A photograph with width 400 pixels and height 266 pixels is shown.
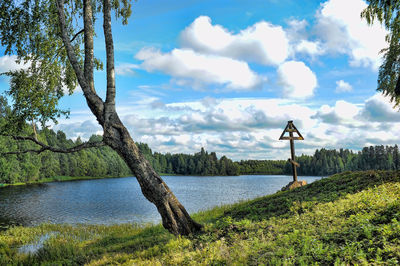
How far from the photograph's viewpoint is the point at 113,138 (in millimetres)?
9461

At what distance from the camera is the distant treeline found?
242 feet

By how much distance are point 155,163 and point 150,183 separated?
159m

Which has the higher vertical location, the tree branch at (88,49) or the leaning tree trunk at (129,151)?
the tree branch at (88,49)

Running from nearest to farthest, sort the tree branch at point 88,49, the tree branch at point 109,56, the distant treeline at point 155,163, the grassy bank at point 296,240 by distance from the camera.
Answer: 1. the grassy bank at point 296,240
2. the tree branch at point 109,56
3. the tree branch at point 88,49
4. the distant treeline at point 155,163

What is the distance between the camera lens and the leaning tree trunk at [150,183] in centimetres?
930

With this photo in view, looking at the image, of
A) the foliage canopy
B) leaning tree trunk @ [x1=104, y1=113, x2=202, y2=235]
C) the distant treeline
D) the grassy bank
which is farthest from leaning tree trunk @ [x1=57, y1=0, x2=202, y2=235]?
the distant treeline

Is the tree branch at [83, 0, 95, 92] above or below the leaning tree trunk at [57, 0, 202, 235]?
above

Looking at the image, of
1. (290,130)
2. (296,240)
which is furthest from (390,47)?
(296,240)

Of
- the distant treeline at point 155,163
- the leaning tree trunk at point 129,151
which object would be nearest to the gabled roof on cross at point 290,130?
the leaning tree trunk at point 129,151

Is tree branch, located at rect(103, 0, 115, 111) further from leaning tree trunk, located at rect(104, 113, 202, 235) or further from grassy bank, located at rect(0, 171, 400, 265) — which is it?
grassy bank, located at rect(0, 171, 400, 265)

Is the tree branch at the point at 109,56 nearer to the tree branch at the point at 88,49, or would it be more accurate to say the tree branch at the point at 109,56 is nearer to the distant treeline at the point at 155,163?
the tree branch at the point at 88,49

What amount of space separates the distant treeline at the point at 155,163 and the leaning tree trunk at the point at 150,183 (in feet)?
90.3

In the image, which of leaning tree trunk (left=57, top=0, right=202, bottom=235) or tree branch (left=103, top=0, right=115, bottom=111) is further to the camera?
tree branch (left=103, top=0, right=115, bottom=111)

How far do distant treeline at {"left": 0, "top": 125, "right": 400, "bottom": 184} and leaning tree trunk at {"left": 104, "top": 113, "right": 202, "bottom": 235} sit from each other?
27.5 meters
